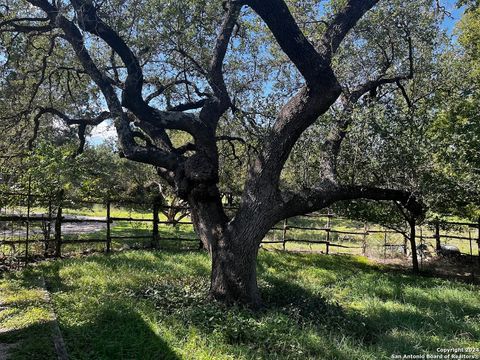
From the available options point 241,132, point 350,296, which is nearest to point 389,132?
point 350,296

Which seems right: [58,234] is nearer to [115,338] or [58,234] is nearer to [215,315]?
[115,338]

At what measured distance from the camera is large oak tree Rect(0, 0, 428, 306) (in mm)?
5941

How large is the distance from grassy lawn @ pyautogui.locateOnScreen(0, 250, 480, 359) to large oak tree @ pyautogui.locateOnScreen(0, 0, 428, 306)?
1022mm

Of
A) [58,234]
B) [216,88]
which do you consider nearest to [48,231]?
[58,234]

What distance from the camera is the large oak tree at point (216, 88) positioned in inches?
234

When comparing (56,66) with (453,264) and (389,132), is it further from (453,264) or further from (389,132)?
(453,264)

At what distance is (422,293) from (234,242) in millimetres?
4392

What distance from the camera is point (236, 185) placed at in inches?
750

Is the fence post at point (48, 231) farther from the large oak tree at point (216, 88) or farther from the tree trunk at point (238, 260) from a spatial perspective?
the tree trunk at point (238, 260)

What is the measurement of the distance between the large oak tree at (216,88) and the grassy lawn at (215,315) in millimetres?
1022

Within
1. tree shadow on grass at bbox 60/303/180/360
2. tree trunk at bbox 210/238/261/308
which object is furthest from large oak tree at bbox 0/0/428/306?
tree shadow on grass at bbox 60/303/180/360

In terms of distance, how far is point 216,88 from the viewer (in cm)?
741

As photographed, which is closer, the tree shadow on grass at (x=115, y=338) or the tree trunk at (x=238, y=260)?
the tree shadow on grass at (x=115, y=338)

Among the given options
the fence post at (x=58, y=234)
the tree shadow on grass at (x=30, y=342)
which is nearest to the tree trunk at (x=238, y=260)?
the tree shadow on grass at (x=30, y=342)
